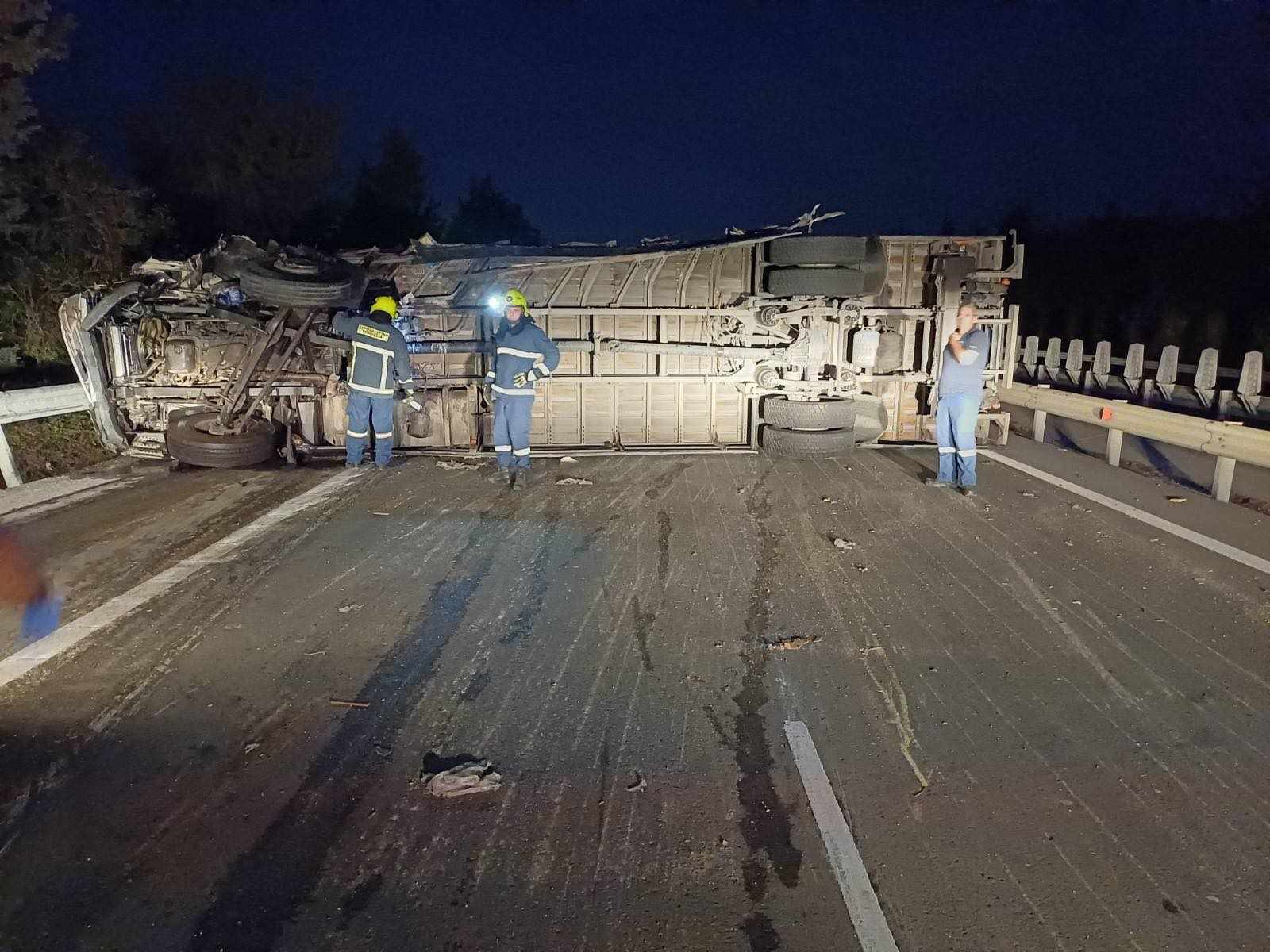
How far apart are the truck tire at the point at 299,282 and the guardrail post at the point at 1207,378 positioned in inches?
673

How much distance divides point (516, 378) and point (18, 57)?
7.99m

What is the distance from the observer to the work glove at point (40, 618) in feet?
13.8

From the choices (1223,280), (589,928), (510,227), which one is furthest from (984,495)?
(510,227)

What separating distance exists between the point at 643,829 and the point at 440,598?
2364mm

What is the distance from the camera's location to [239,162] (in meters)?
23.5

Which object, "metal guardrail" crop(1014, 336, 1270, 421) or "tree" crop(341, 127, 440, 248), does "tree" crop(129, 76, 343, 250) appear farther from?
"metal guardrail" crop(1014, 336, 1270, 421)

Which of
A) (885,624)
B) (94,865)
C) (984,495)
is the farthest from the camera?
(984,495)

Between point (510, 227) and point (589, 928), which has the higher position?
point (510, 227)

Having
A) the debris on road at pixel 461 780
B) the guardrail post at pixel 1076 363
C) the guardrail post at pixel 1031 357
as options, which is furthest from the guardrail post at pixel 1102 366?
the debris on road at pixel 461 780

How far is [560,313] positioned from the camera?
881cm

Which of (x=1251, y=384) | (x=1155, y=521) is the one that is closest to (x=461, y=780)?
(x=1155, y=521)

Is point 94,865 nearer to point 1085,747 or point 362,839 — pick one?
point 362,839

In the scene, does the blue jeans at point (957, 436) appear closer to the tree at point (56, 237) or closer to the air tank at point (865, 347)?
the air tank at point (865, 347)

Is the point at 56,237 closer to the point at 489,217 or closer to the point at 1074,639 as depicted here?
the point at 1074,639
